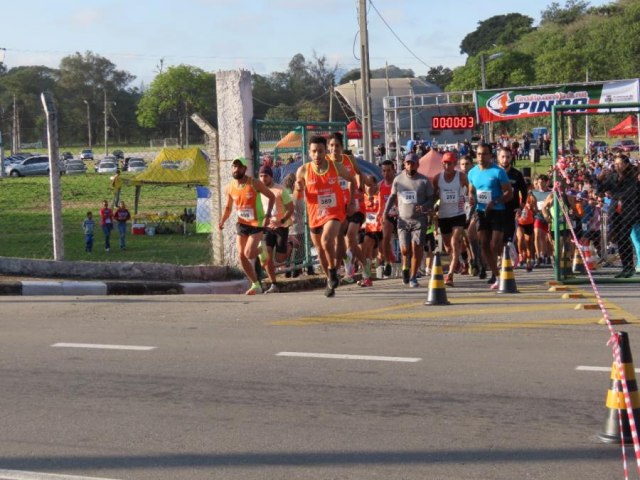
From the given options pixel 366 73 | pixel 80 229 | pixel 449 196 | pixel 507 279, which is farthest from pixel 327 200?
pixel 80 229

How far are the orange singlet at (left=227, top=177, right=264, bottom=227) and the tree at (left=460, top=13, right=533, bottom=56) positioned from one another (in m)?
116

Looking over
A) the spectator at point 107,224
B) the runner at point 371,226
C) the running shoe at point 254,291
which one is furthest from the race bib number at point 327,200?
the spectator at point 107,224

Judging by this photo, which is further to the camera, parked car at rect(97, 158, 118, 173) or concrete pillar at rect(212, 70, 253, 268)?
parked car at rect(97, 158, 118, 173)

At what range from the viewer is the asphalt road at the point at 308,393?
5.92 meters

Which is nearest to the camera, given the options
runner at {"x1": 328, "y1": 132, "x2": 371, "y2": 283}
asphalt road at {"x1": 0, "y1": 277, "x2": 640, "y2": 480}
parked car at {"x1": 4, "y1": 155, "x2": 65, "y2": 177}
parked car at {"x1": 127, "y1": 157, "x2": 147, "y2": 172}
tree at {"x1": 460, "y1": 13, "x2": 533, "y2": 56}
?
asphalt road at {"x1": 0, "y1": 277, "x2": 640, "y2": 480}

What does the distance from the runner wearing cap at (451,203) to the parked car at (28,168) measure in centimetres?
6008

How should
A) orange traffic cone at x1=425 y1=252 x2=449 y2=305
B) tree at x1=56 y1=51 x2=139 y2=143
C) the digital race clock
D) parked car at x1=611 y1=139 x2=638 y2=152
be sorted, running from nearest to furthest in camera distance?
orange traffic cone at x1=425 y1=252 x2=449 y2=305 < parked car at x1=611 y1=139 x2=638 y2=152 < the digital race clock < tree at x1=56 y1=51 x2=139 y2=143

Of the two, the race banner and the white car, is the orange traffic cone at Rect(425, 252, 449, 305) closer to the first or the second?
the race banner

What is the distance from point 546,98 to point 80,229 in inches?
626

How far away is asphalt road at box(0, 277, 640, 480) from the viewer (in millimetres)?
5922

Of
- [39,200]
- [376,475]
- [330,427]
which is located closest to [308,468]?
[376,475]

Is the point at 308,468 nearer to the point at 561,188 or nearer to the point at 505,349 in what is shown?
the point at 505,349

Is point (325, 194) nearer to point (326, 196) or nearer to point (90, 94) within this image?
point (326, 196)

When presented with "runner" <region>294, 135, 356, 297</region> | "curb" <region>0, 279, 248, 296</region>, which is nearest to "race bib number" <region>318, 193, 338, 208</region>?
"runner" <region>294, 135, 356, 297</region>
